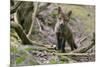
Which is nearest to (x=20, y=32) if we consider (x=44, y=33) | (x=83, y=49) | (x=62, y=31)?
(x=44, y=33)

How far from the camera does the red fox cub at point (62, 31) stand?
2.35 m

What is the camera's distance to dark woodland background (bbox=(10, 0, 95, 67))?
219 cm

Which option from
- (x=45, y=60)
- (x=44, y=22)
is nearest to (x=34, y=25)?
(x=44, y=22)

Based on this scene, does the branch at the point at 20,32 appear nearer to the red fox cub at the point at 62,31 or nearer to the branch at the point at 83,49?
the red fox cub at the point at 62,31

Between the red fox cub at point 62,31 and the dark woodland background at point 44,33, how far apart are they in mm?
44

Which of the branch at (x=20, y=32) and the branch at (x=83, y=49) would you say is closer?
the branch at (x=20, y=32)

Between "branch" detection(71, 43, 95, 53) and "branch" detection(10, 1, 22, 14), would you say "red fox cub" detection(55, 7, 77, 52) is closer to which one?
"branch" detection(71, 43, 95, 53)

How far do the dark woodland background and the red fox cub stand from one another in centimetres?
4

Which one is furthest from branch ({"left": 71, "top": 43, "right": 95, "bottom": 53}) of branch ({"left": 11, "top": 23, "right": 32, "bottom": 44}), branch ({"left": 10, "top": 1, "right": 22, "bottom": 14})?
branch ({"left": 10, "top": 1, "right": 22, "bottom": 14})

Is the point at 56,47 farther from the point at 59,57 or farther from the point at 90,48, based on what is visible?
the point at 90,48

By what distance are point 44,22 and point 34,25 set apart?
0.41 feet

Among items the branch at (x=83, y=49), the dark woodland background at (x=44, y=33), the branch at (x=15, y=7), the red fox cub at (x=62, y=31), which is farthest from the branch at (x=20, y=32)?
the branch at (x=83, y=49)

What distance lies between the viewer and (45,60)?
2.29 meters
